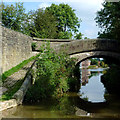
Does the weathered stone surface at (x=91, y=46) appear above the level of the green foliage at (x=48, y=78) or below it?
above

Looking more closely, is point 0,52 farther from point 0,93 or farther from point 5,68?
point 0,93

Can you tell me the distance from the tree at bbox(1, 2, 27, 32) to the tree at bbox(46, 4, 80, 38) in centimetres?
1032

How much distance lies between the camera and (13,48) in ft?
36.9

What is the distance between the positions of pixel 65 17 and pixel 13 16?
12318mm

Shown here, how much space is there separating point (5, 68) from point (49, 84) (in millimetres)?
2972

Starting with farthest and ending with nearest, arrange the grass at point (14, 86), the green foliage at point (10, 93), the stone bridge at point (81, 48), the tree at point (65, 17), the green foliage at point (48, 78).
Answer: the tree at point (65, 17), the stone bridge at point (81, 48), the green foliage at point (48, 78), the grass at point (14, 86), the green foliage at point (10, 93)

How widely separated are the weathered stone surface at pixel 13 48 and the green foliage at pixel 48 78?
2124 millimetres

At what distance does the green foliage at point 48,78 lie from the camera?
783 cm

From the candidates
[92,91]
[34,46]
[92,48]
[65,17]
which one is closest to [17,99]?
[92,91]

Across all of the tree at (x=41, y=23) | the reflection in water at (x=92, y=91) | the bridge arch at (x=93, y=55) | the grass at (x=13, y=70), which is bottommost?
the reflection in water at (x=92, y=91)

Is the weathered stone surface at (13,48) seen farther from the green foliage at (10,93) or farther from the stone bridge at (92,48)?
the stone bridge at (92,48)

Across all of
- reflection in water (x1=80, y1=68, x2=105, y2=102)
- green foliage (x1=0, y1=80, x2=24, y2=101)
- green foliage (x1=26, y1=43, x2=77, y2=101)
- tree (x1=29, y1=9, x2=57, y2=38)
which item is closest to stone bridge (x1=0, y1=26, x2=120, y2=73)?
green foliage (x1=26, y1=43, x2=77, y2=101)

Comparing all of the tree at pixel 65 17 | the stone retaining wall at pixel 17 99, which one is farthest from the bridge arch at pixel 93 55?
the tree at pixel 65 17

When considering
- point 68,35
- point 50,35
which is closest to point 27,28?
point 50,35
